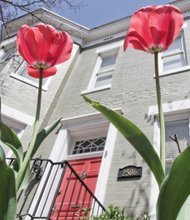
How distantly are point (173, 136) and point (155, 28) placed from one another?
438 centimetres

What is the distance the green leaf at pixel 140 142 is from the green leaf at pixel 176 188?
59 mm

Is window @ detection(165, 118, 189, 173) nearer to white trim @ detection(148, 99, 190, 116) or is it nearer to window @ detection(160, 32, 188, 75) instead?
white trim @ detection(148, 99, 190, 116)

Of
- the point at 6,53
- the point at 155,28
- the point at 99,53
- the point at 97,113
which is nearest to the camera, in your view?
the point at 155,28

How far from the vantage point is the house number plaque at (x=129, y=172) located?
15.5 ft

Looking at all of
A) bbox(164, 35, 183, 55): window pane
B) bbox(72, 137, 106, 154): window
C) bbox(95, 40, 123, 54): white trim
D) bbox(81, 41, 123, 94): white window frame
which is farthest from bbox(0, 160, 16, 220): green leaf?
bbox(95, 40, 123, 54): white trim

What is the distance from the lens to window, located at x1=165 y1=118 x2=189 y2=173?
15.9ft

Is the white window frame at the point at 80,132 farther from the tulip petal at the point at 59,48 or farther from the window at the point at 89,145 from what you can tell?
the tulip petal at the point at 59,48

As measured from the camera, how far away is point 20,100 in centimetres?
720

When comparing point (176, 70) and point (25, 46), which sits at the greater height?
point (176, 70)

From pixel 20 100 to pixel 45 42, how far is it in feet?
20.6

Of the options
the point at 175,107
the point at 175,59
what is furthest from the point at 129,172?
the point at 175,59

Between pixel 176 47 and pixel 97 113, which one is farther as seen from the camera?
pixel 176 47

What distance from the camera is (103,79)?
7.88m

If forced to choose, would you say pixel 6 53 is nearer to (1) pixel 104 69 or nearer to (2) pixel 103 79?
(1) pixel 104 69
